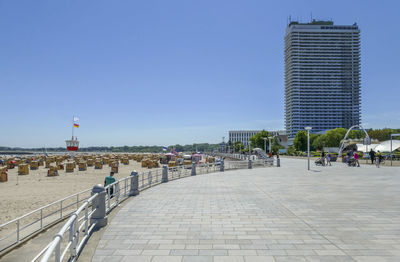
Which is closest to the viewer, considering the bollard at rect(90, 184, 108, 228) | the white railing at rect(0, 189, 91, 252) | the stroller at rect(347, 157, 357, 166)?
the white railing at rect(0, 189, 91, 252)

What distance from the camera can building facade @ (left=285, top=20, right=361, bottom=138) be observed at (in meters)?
177

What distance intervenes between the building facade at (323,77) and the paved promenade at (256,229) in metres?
177

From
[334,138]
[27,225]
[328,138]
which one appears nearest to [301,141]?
[328,138]

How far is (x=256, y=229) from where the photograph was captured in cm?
658

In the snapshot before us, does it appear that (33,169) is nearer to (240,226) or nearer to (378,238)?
(240,226)

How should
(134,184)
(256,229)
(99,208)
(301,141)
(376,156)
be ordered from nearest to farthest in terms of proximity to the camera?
(256,229)
(99,208)
(134,184)
(376,156)
(301,141)

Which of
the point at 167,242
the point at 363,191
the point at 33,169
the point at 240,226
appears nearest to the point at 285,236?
the point at 240,226

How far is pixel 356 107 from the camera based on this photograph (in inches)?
6949

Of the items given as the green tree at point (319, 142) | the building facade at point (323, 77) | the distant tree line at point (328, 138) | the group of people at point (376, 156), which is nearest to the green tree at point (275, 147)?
the distant tree line at point (328, 138)

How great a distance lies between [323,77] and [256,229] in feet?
635

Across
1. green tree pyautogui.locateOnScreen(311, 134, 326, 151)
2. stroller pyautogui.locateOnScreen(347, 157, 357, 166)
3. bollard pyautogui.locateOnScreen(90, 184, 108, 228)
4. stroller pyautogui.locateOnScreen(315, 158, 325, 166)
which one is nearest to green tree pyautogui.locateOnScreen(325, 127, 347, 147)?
green tree pyautogui.locateOnScreen(311, 134, 326, 151)

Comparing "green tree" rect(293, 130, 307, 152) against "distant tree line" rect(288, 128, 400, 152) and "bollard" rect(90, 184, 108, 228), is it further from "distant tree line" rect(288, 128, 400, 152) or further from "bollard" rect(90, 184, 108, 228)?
"bollard" rect(90, 184, 108, 228)

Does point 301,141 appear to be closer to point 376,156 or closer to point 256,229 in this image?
point 376,156

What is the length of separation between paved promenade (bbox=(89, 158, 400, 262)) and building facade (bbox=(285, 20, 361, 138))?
581 ft
